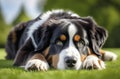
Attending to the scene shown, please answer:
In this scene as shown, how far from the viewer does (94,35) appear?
9.97m

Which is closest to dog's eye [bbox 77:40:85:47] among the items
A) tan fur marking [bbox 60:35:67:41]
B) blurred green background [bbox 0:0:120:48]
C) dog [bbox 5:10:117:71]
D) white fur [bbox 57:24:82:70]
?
dog [bbox 5:10:117:71]

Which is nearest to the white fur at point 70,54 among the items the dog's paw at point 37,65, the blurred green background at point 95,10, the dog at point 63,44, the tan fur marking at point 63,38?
the dog at point 63,44

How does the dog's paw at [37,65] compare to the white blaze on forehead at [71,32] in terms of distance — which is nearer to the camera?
the dog's paw at [37,65]

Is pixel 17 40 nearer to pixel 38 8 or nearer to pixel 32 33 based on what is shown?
pixel 32 33

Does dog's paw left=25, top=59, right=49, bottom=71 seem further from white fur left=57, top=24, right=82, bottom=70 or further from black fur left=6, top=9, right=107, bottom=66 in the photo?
black fur left=6, top=9, right=107, bottom=66

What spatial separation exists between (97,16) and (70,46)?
27530mm

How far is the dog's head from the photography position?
28.7 ft

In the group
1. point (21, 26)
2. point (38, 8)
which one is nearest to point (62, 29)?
point (21, 26)

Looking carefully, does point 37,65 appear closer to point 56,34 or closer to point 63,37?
point 63,37

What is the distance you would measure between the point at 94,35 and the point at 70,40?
946mm

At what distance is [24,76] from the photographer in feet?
25.2

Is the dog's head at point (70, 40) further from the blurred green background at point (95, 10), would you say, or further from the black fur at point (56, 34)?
the blurred green background at point (95, 10)

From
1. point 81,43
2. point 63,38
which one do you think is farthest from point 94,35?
point 63,38

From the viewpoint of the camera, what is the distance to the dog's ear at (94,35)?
9726 mm
